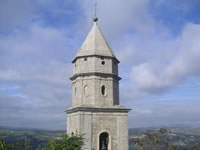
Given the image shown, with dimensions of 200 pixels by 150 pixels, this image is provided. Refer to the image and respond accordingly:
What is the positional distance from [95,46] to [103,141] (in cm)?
793

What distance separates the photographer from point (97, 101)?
1741cm

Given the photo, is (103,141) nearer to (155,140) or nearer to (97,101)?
(97,101)

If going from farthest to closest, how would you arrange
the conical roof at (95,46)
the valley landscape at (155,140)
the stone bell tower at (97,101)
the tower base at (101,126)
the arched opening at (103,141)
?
the conical roof at (95,46), the arched opening at (103,141), the stone bell tower at (97,101), the tower base at (101,126), the valley landscape at (155,140)

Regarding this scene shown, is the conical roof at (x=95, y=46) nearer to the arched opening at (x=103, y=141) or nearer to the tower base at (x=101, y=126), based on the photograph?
the tower base at (x=101, y=126)

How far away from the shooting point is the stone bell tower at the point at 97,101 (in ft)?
54.6

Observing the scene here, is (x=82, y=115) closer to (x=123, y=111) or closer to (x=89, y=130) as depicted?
(x=89, y=130)

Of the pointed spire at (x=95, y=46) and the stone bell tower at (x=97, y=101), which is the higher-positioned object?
the pointed spire at (x=95, y=46)

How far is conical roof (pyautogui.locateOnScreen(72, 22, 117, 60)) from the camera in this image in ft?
61.1

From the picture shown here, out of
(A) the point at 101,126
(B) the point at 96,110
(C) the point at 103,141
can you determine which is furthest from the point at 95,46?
(C) the point at 103,141

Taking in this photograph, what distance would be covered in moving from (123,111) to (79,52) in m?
6.35

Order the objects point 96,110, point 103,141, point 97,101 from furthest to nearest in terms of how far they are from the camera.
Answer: point 97,101 → point 103,141 → point 96,110

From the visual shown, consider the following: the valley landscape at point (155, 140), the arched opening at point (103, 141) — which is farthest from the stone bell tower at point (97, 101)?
the valley landscape at point (155, 140)

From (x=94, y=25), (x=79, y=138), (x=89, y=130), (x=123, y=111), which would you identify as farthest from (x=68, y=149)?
(x=94, y=25)

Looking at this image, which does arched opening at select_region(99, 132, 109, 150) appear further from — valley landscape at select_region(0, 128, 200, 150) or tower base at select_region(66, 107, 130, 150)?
valley landscape at select_region(0, 128, 200, 150)
